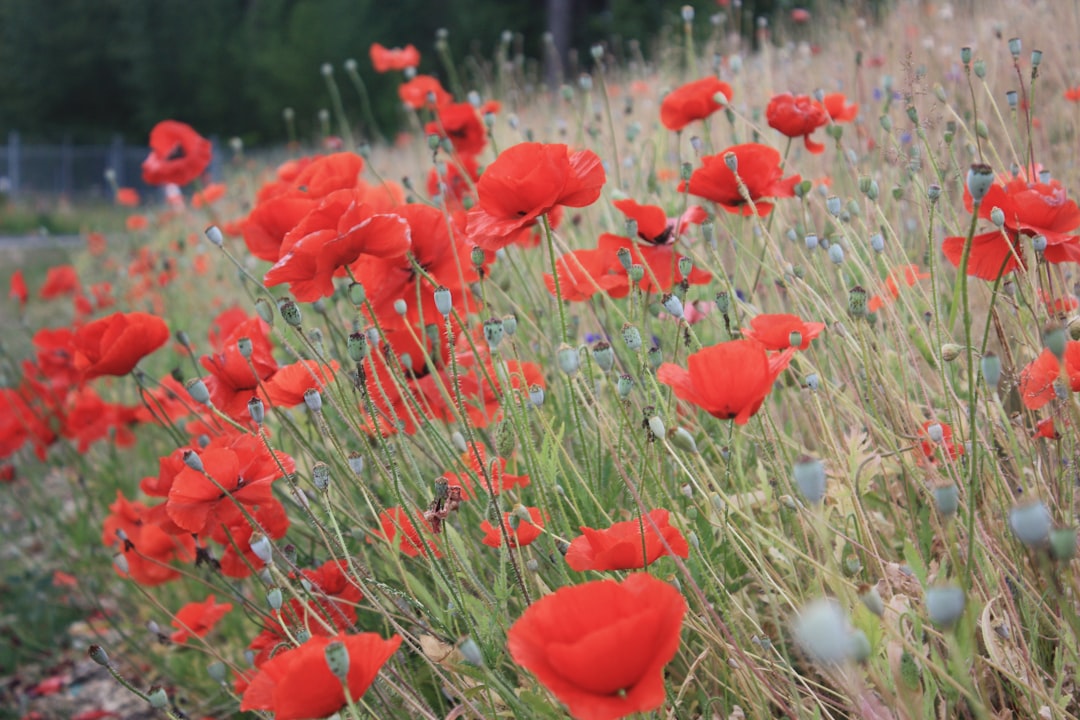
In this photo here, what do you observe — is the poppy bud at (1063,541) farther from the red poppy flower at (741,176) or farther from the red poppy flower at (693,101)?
the red poppy flower at (693,101)

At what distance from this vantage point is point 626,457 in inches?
50.5

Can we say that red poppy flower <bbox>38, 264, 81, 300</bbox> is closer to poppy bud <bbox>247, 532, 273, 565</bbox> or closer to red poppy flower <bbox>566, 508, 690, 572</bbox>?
poppy bud <bbox>247, 532, 273, 565</bbox>

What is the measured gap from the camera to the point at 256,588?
6.98 feet

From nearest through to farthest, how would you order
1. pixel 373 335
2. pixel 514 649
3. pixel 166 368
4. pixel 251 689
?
pixel 514 649
pixel 251 689
pixel 373 335
pixel 166 368

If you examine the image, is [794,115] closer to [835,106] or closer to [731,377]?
[835,106]

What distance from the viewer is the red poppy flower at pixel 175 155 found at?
8.42ft

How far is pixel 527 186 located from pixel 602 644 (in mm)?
696

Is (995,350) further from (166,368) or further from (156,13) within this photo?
(156,13)

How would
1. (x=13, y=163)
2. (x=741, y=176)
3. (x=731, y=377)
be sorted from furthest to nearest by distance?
(x=13, y=163) → (x=741, y=176) → (x=731, y=377)

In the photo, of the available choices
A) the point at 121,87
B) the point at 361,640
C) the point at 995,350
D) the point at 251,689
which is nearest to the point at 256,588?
the point at 251,689

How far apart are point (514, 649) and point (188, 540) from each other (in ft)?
4.00

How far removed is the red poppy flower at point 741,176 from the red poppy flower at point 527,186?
289 millimetres

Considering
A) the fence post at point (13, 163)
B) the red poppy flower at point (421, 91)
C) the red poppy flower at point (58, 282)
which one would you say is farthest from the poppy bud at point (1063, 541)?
the fence post at point (13, 163)

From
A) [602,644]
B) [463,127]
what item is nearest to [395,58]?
[463,127]
